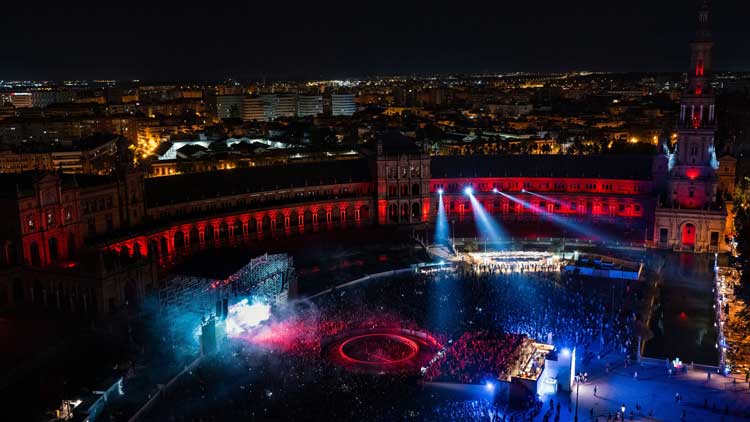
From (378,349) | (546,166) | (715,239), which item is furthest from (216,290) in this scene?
(715,239)

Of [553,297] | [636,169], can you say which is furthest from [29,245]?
[636,169]

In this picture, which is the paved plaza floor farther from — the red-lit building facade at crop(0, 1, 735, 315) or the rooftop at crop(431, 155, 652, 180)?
the rooftop at crop(431, 155, 652, 180)

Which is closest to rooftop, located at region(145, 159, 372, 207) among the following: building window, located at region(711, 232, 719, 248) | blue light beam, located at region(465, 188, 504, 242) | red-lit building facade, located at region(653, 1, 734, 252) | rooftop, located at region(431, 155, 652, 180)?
rooftop, located at region(431, 155, 652, 180)

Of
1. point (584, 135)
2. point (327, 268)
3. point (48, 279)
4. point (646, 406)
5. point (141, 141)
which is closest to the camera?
point (646, 406)

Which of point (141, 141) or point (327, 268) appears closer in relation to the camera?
point (327, 268)

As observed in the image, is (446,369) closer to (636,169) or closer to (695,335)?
(695,335)

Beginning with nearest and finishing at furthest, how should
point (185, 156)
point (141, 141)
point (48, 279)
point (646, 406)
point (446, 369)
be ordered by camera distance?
point (646, 406) → point (446, 369) → point (48, 279) → point (185, 156) → point (141, 141)

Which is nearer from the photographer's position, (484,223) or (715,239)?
(715,239)

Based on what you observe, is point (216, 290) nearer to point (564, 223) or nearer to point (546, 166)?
point (564, 223)
